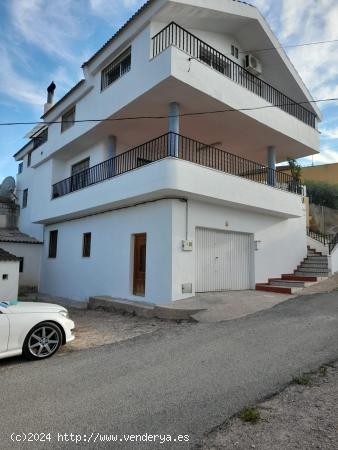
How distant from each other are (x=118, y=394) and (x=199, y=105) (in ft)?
30.4

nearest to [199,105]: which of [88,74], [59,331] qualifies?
[88,74]

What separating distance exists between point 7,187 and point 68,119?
11.2 m

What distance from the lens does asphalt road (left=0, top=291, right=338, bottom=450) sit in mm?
3479

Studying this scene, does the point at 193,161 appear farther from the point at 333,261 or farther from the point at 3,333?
the point at 3,333

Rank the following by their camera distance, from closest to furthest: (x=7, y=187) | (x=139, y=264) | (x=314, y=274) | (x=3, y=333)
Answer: (x=3, y=333)
(x=139, y=264)
(x=314, y=274)
(x=7, y=187)

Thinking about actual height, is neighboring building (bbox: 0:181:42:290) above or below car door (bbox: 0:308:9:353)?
above

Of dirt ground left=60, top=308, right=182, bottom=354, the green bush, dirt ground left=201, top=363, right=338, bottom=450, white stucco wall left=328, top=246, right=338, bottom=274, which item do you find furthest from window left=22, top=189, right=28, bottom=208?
the green bush

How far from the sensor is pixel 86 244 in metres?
14.8


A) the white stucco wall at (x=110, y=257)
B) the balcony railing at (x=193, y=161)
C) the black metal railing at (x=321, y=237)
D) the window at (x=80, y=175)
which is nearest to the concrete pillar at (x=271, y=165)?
the balcony railing at (x=193, y=161)

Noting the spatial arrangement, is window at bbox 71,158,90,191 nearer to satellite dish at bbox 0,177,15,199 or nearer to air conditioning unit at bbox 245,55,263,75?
air conditioning unit at bbox 245,55,263,75

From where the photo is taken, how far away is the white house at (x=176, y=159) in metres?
10.4

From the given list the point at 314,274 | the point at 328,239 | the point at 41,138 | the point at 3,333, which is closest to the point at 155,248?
the point at 3,333

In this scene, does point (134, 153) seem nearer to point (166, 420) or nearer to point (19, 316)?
point (19, 316)

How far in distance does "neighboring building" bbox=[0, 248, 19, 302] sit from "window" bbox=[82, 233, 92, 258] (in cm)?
281
